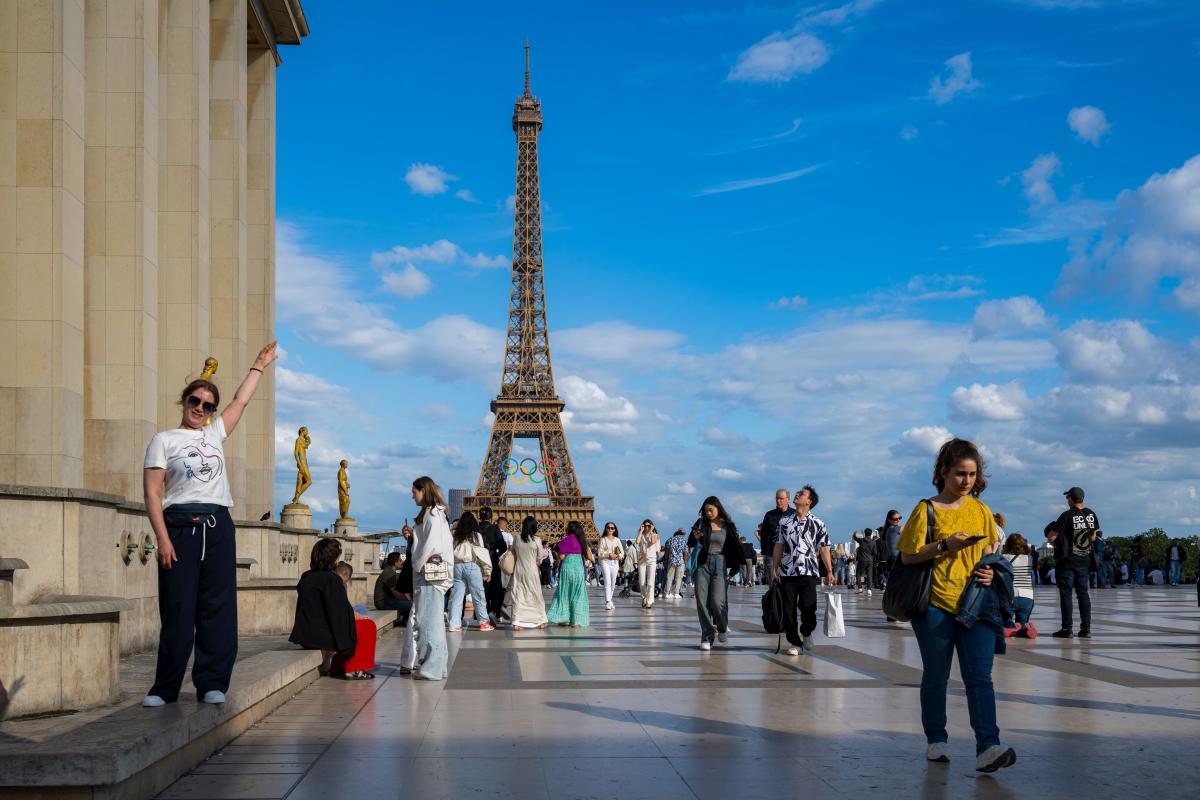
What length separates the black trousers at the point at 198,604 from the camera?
23.6 ft

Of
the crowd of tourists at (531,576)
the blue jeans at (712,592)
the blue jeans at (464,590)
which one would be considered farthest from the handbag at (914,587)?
the blue jeans at (464,590)

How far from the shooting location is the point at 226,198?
1001 inches

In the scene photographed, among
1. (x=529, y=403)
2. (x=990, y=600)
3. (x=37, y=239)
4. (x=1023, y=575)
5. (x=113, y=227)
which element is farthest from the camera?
(x=529, y=403)

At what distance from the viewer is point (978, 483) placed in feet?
23.7

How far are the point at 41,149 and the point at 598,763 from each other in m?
10.7

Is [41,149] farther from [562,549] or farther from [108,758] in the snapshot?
[108,758]

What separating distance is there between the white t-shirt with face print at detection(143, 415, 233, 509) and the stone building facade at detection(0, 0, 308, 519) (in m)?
3.31

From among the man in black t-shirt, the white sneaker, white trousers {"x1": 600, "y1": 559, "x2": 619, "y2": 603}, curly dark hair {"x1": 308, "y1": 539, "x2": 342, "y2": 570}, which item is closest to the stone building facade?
curly dark hair {"x1": 308, "y1": 539, "x2": 342, "y2": 570}

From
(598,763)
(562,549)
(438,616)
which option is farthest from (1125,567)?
(598,763)

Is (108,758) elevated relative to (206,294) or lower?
lower

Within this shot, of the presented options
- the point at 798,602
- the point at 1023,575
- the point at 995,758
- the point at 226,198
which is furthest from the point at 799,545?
the point at 226,198

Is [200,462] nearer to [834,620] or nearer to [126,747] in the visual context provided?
[126,747]

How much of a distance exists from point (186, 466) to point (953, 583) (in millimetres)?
4083

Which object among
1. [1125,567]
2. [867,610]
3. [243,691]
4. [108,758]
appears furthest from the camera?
[1125,567]
